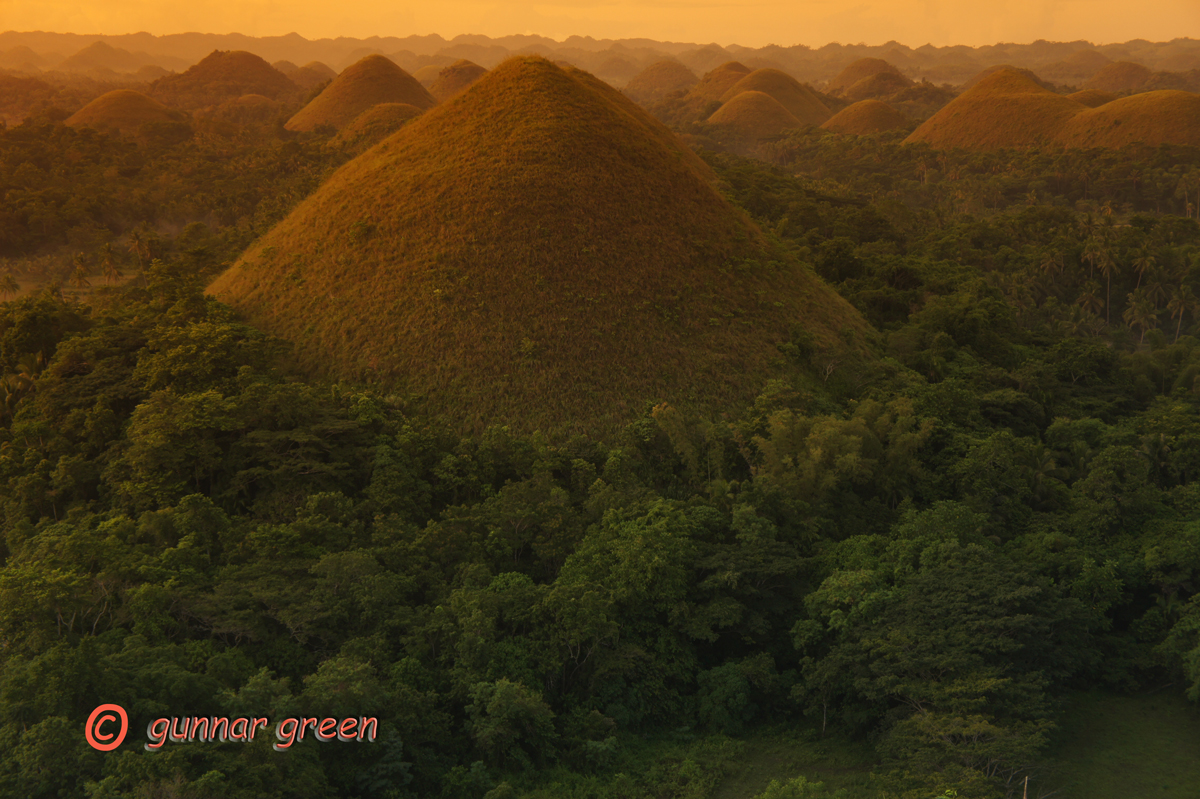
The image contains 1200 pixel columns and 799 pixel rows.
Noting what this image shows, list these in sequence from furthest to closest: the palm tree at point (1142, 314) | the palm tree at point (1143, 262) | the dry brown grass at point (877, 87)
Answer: the dry brown grass at point (877, 87)
the palm tree at point (1143, 262)
the palm tree at point (1142, 314)

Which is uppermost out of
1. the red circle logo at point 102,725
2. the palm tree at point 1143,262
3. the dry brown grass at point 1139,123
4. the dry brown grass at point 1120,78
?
the dry brown grass at point 1120,78

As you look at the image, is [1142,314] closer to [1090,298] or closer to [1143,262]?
[1090,298]

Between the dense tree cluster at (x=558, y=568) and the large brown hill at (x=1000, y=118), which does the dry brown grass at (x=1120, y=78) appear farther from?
the dense tree cluster at (x=558, y=568)

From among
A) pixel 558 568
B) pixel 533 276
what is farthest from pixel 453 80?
pixel 558 568

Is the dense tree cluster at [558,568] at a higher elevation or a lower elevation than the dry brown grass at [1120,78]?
lower

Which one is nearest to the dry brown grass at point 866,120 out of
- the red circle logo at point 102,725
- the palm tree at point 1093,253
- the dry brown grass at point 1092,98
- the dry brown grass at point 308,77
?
the dry brown grass at point 1092,98

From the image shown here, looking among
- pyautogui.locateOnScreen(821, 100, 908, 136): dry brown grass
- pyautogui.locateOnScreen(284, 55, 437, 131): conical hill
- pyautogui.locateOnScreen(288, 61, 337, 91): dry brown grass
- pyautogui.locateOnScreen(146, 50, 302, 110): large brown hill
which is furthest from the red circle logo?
pyautogui.locateOnScreen(288, 61, 337, 91): dry brown grass

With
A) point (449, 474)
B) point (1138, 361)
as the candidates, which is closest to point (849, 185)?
point (1138, 361)
